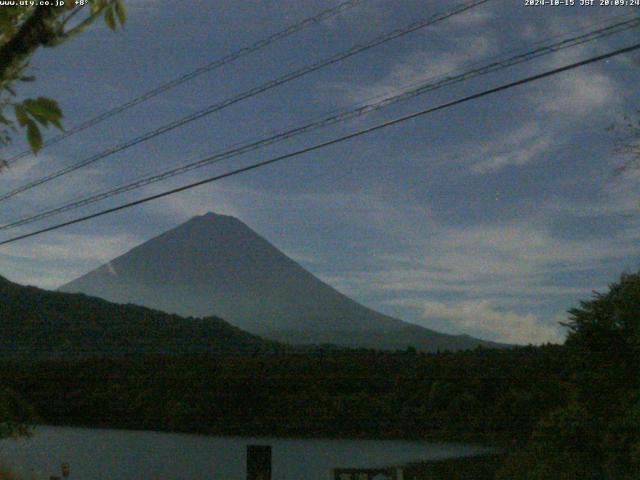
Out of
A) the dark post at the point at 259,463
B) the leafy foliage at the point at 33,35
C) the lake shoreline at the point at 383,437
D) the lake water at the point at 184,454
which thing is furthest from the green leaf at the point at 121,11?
the lake shoreline at the point at 383,437

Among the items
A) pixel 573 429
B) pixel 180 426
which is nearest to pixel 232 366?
pixel 180 426

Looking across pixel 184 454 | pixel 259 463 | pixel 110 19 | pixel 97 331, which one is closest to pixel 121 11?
pixel 110 19

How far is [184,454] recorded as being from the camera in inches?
670

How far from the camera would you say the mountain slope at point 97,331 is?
20.0 metres

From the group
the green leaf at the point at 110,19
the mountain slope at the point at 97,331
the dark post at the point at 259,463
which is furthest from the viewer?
the mountain slope at the point at 97,331

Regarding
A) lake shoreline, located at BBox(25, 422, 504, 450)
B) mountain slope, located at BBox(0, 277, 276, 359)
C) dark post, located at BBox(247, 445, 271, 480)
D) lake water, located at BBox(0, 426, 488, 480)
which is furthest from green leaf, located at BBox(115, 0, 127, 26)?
mountain slope, located at BBox(0, 277, 276, 359)

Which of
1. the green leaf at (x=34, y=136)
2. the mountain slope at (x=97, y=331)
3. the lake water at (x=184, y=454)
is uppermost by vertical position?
the mountain slope at (x=97, y=331)

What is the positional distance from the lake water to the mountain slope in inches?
87.8

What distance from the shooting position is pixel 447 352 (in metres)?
16.3

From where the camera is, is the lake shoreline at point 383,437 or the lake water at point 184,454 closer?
the lake shoreline at point 383,437

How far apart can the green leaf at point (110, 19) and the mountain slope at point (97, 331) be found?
647 inches

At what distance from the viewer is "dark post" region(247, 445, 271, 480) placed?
1035cm

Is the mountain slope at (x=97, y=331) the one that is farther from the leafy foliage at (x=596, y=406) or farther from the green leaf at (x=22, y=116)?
the green leaf at (x=22, y=116)

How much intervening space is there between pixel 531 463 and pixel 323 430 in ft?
13.5
